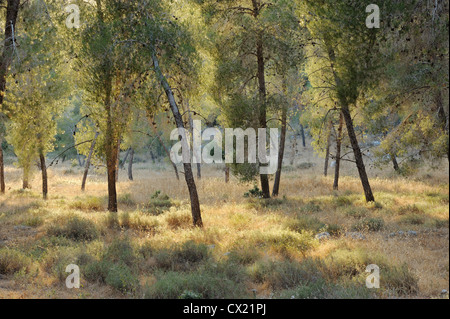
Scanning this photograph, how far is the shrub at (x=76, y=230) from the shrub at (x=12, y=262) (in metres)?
2.57

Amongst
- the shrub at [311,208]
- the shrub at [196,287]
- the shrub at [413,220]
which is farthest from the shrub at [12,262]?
the shrub at [413,220]

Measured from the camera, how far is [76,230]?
1108cm

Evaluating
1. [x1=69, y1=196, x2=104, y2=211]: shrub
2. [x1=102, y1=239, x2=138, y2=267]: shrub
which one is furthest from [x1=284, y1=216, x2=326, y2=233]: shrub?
[x1=69, y1=196, x2=104, y2=211]: shrub

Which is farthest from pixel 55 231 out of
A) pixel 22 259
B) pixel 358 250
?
pixel 358 250

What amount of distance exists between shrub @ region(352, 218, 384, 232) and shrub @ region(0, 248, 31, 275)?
348 inches

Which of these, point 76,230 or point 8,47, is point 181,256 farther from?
point 8,47

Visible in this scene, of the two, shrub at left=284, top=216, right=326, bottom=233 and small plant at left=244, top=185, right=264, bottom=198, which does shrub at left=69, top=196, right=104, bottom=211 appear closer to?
small plant at left=244, top=185, right=264, bottom=198

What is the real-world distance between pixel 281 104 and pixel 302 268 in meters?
10.0

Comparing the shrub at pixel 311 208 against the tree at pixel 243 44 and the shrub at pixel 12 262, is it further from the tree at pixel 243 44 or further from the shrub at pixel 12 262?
the shrub at pixel 12 262

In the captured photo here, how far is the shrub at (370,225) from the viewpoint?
1103 cm

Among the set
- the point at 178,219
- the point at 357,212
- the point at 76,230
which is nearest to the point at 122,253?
the point at 76,230

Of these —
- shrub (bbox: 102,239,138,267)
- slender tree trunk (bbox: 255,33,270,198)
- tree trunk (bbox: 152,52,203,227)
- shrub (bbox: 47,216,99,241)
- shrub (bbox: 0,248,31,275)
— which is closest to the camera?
shrub (bbox: 0,248,31,275)

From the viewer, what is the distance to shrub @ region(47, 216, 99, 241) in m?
10.9

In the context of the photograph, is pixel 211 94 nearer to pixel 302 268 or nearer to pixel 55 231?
pixel 55 231
